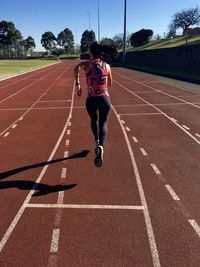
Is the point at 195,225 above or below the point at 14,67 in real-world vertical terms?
above

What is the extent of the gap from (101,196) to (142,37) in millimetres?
98861

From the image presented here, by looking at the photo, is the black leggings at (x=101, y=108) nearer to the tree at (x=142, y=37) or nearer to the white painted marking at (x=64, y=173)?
the white painted marking at (x=64, y=173)

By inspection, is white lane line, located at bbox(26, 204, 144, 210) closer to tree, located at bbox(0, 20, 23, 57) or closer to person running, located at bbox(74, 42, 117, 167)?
person running, located at bbox(74, 42, 117, 167)

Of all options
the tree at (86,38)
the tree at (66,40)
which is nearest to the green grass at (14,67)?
the tree at (86,38)

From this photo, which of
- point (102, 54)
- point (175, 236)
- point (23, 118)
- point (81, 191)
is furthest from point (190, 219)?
point (23, 118)

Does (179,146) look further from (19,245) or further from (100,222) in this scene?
(19,245)

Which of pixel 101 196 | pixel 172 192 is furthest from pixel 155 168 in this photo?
pixel 101 196

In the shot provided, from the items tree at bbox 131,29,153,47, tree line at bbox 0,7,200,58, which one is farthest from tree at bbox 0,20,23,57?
tree at bbox 131,29,153,47

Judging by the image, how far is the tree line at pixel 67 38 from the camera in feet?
332

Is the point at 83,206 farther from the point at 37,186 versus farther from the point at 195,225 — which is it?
the point at 195,225

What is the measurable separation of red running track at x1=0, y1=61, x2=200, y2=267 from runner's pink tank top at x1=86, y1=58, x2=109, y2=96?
1.62 meters

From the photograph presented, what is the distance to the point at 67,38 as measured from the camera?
193375 millimetres

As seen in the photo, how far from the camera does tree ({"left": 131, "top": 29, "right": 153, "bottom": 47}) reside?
322 feet

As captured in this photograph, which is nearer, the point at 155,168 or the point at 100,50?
the point at 100,50
